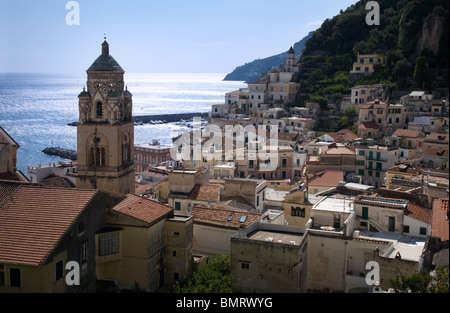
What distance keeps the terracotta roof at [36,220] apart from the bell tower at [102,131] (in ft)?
26.3

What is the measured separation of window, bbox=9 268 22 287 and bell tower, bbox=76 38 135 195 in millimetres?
10696

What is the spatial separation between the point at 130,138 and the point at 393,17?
58802mm

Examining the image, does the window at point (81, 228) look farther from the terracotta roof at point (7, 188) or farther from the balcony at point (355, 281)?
the balcony at point (355, 281)

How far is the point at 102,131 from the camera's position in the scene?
79.8ft

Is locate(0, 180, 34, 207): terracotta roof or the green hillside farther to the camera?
the green hillside

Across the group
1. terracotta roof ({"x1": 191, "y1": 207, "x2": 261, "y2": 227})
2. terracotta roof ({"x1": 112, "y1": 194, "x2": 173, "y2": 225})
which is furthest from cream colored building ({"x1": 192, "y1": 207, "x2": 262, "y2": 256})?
terracotta roof ({"x1": 112, "y1": 194, "x2": 173, "y2": 225})

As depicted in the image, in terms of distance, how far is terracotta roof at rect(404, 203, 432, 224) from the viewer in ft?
68.5

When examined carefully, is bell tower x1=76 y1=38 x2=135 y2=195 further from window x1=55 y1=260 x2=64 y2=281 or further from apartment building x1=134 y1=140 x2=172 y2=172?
apartment building x1=134 y1=140 x2=172 y2=172

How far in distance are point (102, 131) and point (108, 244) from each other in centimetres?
876

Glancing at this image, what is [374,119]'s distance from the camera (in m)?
54.7

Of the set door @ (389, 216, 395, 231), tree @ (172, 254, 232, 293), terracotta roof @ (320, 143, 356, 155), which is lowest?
tree @ (172, 254, 232, 293)

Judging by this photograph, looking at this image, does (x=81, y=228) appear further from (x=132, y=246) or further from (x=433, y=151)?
(x=433, y=151)

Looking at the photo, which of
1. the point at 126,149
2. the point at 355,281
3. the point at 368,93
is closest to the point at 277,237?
the point at 355,281
